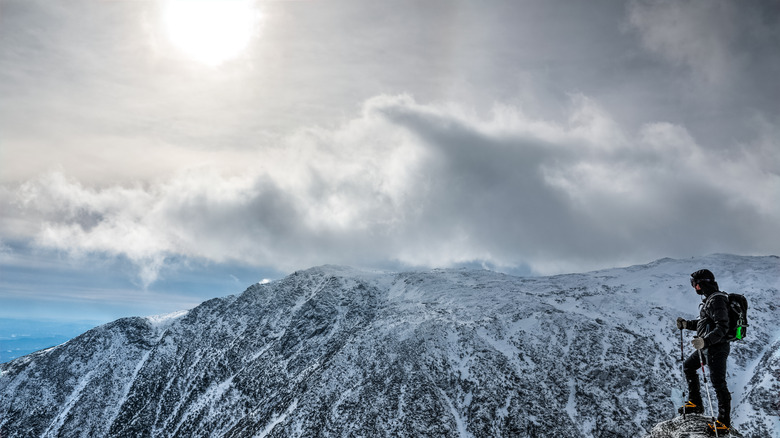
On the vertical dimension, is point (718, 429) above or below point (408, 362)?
above

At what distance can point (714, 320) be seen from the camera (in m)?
10.9

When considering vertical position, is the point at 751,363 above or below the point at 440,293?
below

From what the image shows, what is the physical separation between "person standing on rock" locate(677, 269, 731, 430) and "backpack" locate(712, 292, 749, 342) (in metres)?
0.26

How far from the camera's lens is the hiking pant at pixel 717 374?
403 inches

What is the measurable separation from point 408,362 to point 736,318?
61.3 metres

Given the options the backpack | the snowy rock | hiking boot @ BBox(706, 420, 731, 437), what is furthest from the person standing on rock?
hiking boot @ BBox(706, 420, 731, 437)

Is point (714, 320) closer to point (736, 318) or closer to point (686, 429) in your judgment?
point (736, 318)

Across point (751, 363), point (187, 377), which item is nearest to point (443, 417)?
point (751, 363)

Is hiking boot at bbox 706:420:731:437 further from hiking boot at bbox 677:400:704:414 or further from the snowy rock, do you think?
hiking boot at bbox 677:400:704:414

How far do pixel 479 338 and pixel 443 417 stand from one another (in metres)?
18.1

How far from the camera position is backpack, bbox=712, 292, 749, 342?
11078 mm

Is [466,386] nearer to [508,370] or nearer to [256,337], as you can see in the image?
[508,370]

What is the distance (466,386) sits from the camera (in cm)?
6288

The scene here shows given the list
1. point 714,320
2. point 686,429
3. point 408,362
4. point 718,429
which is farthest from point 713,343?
point 408,362
